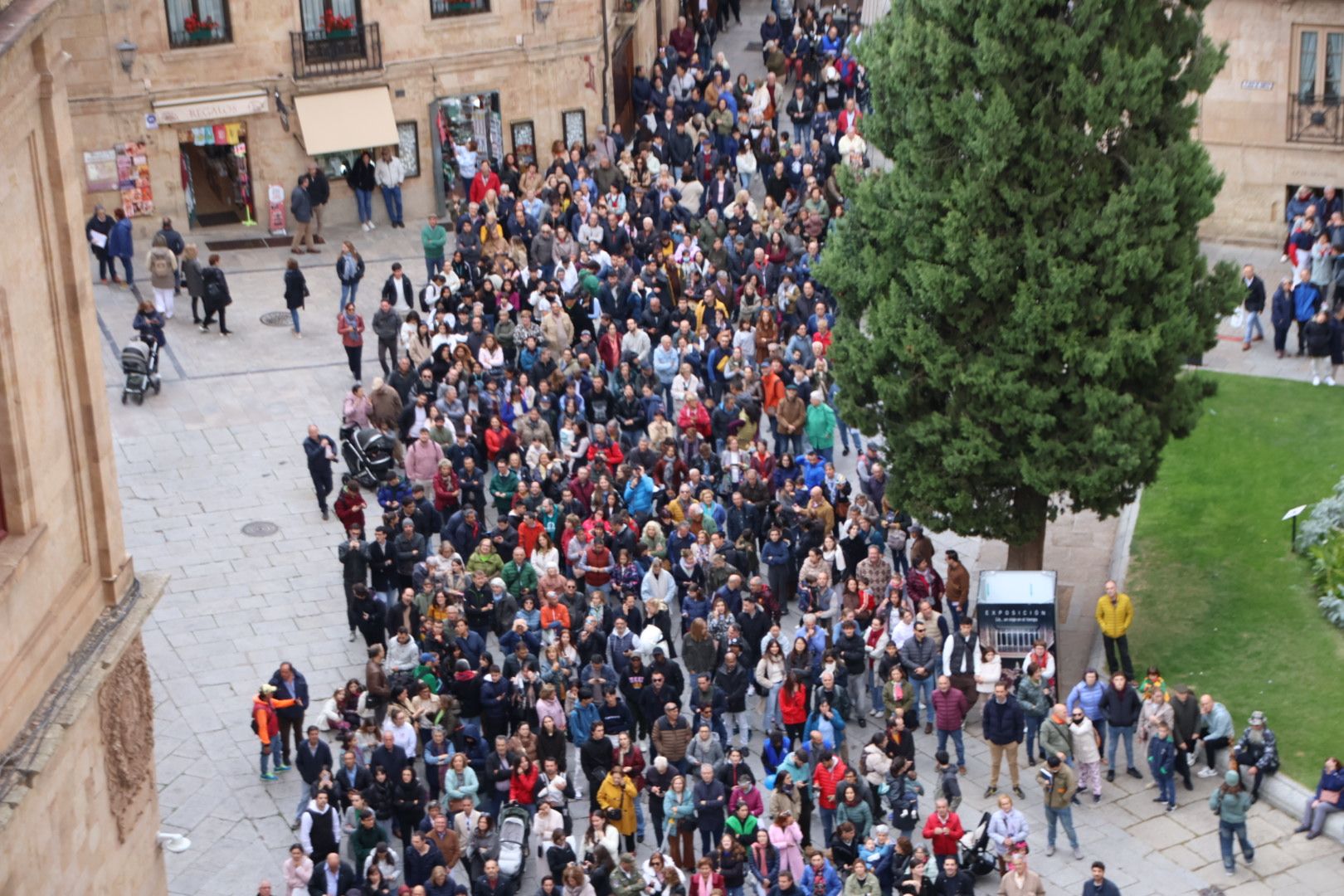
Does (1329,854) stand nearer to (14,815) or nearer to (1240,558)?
(1240,558)

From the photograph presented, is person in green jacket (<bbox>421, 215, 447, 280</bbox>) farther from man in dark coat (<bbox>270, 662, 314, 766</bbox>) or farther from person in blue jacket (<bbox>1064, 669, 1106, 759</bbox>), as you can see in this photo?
person in blue jacket (<bbox>1064, 669, 1106, 759</bbox>)

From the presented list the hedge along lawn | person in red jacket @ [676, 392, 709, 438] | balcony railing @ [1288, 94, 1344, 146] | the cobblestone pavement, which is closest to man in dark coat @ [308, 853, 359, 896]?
the cobblestone pavement

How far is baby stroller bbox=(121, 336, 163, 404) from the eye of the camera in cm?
3844

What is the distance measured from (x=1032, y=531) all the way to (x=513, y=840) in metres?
8.67

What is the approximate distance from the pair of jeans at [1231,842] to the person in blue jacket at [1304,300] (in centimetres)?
1436

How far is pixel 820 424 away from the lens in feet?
115

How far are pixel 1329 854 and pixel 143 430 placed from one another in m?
19.9

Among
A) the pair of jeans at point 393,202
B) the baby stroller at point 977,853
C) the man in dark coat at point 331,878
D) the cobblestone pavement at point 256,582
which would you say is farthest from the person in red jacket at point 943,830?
the pair of jeans at point 393,202

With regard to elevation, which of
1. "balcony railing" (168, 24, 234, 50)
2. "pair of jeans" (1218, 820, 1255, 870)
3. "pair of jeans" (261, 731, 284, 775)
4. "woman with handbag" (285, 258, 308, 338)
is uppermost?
"balcony railing" (168, 24, 234, 50)

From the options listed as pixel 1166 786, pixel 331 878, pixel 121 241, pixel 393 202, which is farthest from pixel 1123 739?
pixel 393 202

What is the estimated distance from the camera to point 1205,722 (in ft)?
94.8

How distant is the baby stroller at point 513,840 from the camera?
26.4 m

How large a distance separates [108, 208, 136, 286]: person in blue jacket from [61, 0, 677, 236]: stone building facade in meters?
1.96

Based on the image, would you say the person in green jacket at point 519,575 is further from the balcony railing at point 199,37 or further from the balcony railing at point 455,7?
the balcony railing at point 455,7
